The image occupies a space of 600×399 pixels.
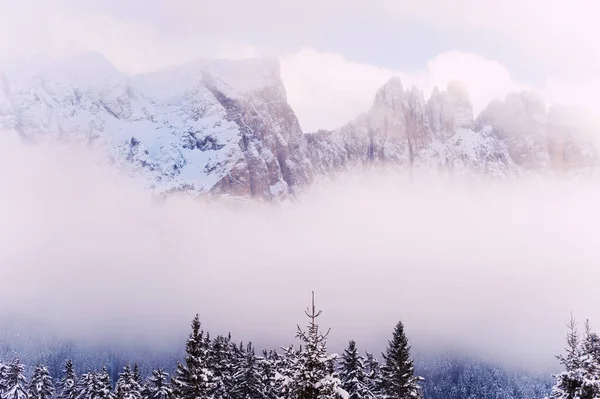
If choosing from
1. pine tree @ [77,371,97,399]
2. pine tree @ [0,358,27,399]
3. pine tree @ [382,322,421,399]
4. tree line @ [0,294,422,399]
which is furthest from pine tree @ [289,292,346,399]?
pine tree @ [0,358,27,399]

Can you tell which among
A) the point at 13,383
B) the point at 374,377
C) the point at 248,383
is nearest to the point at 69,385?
the point at 13,383

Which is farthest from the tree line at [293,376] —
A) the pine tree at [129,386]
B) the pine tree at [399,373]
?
the pine tree at [129,386]

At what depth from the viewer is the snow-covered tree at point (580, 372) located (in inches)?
1346

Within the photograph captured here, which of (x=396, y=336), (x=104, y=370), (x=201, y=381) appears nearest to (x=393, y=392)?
(x=396, y=336)

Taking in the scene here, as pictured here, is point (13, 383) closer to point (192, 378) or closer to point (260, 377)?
point (260, 377)

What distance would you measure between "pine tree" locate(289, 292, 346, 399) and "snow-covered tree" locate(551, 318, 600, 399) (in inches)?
501

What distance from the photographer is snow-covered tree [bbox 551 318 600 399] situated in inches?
1346

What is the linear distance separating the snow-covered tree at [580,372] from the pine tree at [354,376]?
1935 cm

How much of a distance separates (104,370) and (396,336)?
1393 inches

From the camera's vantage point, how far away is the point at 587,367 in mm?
34594

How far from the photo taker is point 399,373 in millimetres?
48531

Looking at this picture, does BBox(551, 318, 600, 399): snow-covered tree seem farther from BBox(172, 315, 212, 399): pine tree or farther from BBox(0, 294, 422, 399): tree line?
BBox(172, 315, 212, 399): pine tree

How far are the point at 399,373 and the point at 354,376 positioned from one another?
548 centimetres

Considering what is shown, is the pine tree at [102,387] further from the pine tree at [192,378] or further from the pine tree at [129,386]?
the pine tree at [192,378]
